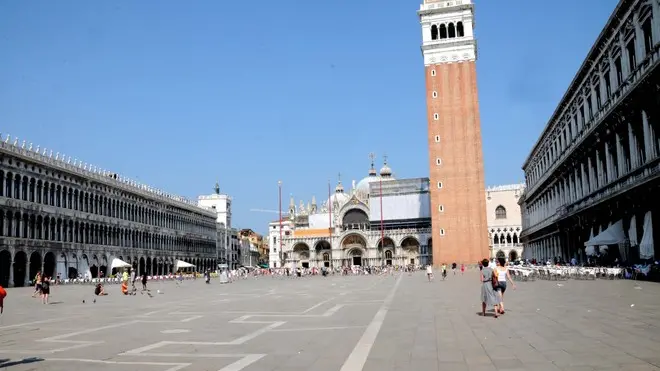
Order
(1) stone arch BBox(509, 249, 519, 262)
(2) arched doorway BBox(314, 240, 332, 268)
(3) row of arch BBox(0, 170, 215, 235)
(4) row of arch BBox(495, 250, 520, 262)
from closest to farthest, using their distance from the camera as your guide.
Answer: (3) row of arch BBox(0, 170, 215, 235), (4) row of arch BBox(495, 250, 520, 262), (1) stone arch BBox(509, 249, 519, 262), (2) arched doorway BBox(314, 240, 332, 268)

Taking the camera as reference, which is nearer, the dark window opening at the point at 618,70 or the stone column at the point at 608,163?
the dark window opening at the point at 618,70

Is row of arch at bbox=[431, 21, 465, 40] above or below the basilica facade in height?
above

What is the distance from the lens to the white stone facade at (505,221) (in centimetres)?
10325

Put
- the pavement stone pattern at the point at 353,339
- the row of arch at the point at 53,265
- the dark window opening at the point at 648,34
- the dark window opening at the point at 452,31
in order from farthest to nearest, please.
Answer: the dark window opening at the point at 452,31, the row of arch at the point at 53,265, the dark window opening at the point at 648,34, the pavement stone pattern at the point at 353,339

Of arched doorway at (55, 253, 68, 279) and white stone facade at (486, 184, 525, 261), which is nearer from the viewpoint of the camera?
arched doorway at (55, 253, 68, 279)

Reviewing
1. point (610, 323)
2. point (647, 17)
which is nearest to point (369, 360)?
point (610, 323)

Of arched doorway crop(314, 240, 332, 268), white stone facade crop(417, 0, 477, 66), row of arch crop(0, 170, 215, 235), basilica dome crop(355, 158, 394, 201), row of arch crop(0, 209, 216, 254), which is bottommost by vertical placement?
arched doorway crop(314, 240, 332, 268)

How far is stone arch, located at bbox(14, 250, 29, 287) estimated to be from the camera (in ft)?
173

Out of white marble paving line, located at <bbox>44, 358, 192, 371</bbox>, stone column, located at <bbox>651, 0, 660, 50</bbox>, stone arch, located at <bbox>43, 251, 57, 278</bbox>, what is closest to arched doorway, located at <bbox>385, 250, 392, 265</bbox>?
stone arch, located at <bbox>43, 251, 57, 278</bbox>

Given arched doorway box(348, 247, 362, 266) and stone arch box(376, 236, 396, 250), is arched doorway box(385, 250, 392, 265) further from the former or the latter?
arched doorway box(348, 247, 362, 266)

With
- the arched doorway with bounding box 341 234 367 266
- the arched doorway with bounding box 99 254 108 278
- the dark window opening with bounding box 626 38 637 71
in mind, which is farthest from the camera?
the arched doorway with bounding box 341 234 367 266

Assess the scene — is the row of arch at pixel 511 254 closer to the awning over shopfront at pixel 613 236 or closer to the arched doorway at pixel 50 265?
the arched doorway at pixel 50 265

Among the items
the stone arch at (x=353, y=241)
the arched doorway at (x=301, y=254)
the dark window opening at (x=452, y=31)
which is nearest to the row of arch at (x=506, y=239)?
the stone arch at (x=353, y=241)

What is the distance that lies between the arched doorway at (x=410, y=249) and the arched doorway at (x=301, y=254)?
62.5ft
